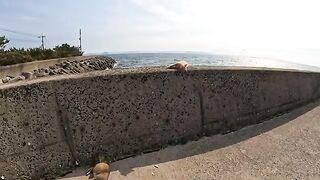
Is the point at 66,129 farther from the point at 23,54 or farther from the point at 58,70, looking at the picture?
the point at 23,54

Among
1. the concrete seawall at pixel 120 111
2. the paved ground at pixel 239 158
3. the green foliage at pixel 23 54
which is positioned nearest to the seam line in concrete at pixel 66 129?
the concrete seawall at pixel 120 111

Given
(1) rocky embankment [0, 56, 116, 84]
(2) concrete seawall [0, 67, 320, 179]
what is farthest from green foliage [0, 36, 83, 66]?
(2) concrete seawall [0, 67, 320, 179]

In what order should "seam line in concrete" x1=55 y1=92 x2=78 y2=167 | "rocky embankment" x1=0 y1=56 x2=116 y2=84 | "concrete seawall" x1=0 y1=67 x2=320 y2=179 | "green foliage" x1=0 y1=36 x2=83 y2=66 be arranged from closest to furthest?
"concrete seawall" x1=0 y1=67 x2=320 y2=179, "seam line in concrete" x1=55 y1=92 x2=78 y2=167, "rocky embankment" x1=0 y1=56 x2=116 y2=84, "green foliage" x1=0 y1=36 x2=83 y2=66

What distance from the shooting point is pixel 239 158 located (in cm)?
552

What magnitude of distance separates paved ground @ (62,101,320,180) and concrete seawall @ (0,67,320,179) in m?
0.22

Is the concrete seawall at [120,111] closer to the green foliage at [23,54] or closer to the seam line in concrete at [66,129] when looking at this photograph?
the seam line in concrete at [66,129]

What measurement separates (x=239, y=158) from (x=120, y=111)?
195 centimetres

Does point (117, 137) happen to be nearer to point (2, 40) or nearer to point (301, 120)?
point (301, 120)

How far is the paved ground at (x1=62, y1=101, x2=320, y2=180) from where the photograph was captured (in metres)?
5.07

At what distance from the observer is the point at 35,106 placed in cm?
488

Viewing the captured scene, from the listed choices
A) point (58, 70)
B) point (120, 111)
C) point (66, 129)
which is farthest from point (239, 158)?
point (58, 70)

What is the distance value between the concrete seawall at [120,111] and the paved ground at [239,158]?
0.22 metres

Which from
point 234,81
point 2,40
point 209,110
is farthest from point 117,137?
point 2,40

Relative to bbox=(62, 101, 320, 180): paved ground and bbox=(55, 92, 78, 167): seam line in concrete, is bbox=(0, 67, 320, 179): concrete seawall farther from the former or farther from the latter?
bbox=(62, 101, 320, 180): paved ground
